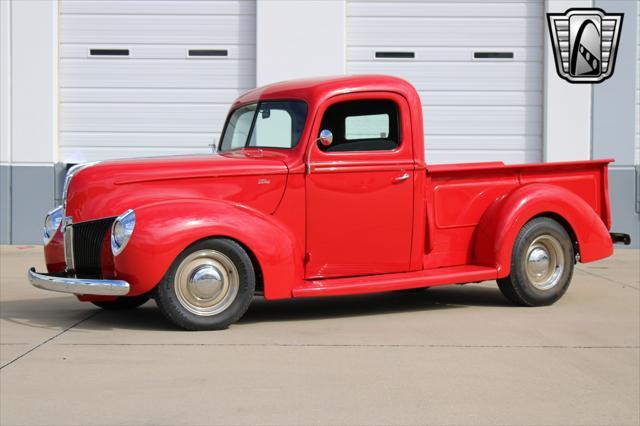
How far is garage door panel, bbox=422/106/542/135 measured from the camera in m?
14.5

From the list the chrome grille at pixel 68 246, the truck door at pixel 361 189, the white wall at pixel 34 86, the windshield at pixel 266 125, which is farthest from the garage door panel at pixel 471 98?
the chrome grille at pixel 68 246

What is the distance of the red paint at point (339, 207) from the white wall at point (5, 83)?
671cm

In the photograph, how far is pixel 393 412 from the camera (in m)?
4.86

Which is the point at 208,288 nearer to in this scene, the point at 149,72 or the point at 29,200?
the point at 29,200

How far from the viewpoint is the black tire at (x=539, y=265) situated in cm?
818

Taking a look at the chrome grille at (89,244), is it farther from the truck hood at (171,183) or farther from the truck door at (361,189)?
the truck door at (361,189)

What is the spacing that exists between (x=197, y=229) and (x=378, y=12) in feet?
27.2

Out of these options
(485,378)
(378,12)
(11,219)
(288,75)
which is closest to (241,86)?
(288,75)

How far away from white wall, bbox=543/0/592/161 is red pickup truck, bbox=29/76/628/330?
5.62 metres

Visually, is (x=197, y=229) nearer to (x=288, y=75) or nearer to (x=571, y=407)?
(x=571, y=407)

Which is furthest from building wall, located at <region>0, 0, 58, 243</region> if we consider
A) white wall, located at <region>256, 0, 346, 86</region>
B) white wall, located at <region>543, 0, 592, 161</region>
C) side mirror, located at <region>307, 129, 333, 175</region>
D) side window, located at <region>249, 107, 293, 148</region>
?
side mirror, located at <region>307, 129, 333, 175</region>

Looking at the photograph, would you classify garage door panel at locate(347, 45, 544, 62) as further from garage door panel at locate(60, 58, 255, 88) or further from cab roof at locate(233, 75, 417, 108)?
cab roof at locate(233, 75, 417, 108)

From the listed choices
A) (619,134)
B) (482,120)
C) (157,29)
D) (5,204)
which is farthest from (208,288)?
(619,134)

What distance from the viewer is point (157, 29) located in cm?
1441
